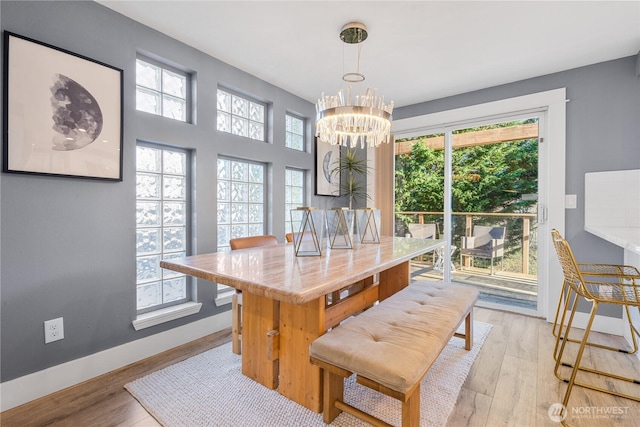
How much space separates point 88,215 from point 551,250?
3958mm

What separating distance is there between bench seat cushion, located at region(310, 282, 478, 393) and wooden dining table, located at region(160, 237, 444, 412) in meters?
0.21

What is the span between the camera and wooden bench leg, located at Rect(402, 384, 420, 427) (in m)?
1.20

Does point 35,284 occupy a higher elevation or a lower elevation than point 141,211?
lower

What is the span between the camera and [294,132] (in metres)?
3.74

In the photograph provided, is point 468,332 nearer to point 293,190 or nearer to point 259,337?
point 259,337

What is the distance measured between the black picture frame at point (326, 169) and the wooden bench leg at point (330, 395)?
266cm

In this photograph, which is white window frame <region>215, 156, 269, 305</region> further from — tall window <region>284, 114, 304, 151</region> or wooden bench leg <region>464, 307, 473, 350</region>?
wooden bench leg <region>464, 307, 473, 350</region>

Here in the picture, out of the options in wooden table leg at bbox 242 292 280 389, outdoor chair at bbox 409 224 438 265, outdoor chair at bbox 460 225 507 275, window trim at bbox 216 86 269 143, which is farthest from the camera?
outdoor chair at bbox 409 224 438 265

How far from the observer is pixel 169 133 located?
235 cm

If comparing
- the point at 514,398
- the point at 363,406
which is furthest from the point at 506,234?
the point at 363,406

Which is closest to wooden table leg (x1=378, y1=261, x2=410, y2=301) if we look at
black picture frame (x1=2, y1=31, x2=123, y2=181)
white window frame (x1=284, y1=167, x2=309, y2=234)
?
white window frame (x1=284, y1=167, x2=309, y2=234)

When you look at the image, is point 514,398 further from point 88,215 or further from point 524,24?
point 88,215

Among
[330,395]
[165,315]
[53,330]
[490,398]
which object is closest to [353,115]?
[330,395]

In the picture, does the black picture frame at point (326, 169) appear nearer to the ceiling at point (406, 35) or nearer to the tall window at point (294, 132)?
the tall window at point (294, 132)
